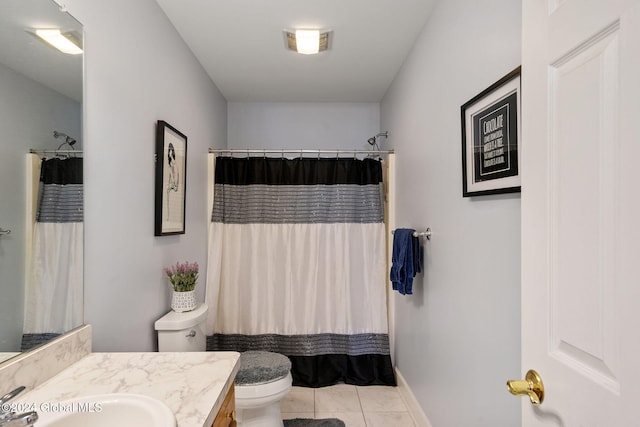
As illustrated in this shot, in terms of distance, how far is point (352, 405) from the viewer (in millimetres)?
2195

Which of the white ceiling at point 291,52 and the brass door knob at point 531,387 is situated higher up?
Result: the white ceiling at point 291,52

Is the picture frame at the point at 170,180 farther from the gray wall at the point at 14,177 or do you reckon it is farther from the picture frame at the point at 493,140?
the picture frame at the point at 493,140

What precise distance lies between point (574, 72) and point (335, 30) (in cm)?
162

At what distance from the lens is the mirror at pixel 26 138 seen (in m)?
0.85

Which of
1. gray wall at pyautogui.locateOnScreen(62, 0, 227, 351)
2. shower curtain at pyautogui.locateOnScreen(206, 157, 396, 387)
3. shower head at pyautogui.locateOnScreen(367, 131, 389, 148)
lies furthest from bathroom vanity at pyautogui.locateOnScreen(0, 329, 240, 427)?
shower head at pyautogui.locateOnScreen(367, 131, 389, 148)

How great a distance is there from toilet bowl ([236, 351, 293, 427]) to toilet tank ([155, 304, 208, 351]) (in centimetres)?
33

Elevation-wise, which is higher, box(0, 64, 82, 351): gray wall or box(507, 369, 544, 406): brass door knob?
box(0, 64, 82, 351): gray wall

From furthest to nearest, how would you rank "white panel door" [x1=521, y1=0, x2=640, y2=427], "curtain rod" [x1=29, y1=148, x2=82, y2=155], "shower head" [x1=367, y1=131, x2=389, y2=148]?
"shower head" [x1=367, y1=131, x2=389, y2=148] < "curtain rod" [x1=29, y1=148, x2=82, y2=155] < "white panel door" [x1=521, y1=0, x2=640, y2=427]

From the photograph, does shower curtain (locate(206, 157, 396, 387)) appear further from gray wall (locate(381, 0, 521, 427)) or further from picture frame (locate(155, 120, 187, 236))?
picture frame (locate(155, 120, 187, 236))

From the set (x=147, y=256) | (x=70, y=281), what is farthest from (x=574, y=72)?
(x=147, y=256)

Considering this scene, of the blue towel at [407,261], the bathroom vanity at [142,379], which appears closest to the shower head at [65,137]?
the bathroom vanity at [142,379]

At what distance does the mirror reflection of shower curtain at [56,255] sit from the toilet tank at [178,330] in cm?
50

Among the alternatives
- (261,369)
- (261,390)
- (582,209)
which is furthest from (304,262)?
(582,209)

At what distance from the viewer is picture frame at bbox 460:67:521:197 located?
3.28 feet
